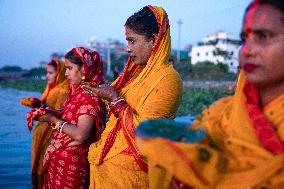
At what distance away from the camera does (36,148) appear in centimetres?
426

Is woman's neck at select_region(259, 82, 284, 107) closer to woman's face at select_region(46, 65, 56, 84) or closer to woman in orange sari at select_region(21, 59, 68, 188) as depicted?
woman in orange sari at select_region(21, 59, 68, 188)

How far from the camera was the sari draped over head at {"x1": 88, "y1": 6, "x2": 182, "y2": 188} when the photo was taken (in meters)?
2.36

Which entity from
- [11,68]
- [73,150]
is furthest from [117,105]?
[11,68]

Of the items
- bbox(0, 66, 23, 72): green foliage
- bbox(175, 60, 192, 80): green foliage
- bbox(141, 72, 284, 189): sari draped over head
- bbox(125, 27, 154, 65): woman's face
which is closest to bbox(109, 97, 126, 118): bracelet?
bbox(125, 27, 154, 65): woman's face

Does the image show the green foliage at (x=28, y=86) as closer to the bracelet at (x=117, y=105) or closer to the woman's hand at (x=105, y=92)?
the woman's hand at (x=105, y=92)

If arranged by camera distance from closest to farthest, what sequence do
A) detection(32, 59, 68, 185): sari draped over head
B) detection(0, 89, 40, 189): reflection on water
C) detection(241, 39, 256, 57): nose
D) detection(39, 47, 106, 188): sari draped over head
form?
detection(241, 39, 256, 57): nose < detection(39, 47, 106, 188): sari draped over head < detection(32, 59, 68, 185): sari draped over head < detection(0, 89, 40, 189): reflection on water

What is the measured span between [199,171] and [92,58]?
2404mm

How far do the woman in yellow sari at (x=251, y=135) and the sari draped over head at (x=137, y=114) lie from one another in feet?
3.20

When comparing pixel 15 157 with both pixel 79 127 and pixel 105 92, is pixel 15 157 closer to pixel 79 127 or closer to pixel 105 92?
pixel 79 127

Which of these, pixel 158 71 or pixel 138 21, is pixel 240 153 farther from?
pixel 138 21

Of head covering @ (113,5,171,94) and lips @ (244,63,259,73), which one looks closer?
lips @ (244,63,259,73)

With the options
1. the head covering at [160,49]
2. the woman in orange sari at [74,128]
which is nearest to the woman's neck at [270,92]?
the head covering at [160,49]

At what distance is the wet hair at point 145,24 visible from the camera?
A: 2557mm

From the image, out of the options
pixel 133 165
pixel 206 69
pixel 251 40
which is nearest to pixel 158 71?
pixel 133 165
